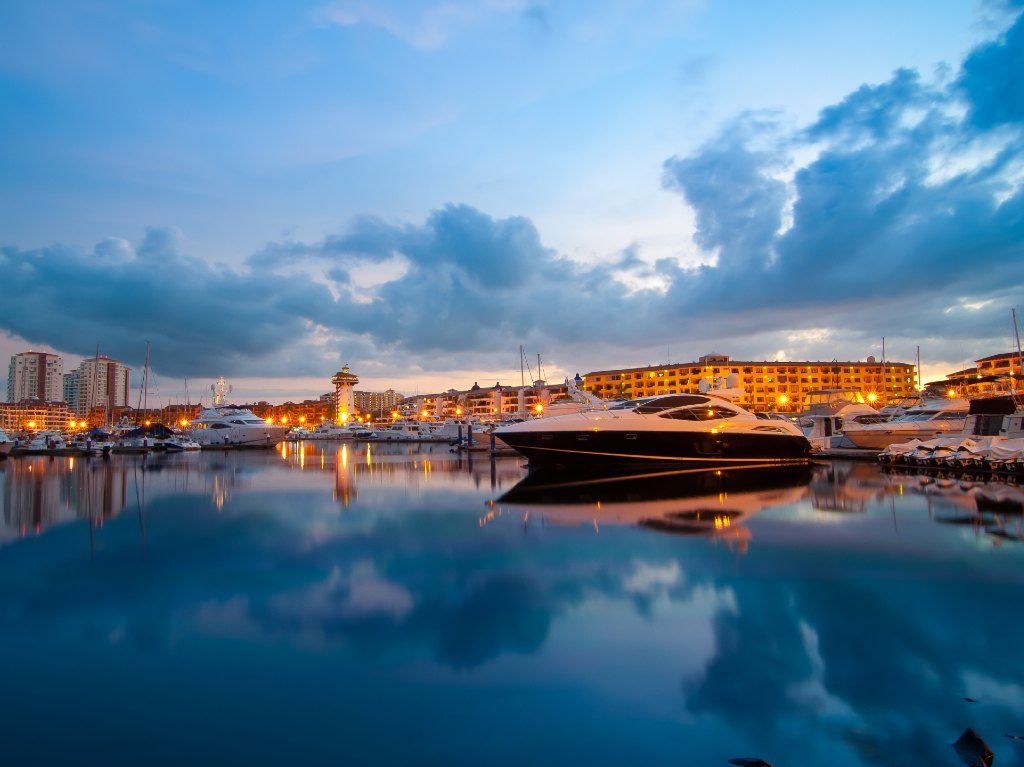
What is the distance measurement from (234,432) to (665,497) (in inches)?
1790

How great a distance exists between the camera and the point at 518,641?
5840 mm

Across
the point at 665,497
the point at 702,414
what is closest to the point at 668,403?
the point at 702,414

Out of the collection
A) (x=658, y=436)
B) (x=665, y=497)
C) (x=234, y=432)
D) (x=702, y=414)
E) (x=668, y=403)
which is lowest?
(x=665, y=497)

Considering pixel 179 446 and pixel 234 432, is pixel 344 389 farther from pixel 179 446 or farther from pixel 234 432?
pixel 179 446

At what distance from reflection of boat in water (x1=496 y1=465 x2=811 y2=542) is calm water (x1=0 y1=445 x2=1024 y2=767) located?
0.81 feet

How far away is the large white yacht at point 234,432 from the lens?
51.4 meters

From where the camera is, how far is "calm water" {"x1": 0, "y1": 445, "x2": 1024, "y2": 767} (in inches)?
162

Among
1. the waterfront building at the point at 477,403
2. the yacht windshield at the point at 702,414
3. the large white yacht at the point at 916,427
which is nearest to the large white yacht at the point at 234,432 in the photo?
the yacht windshield at the point at 702,414

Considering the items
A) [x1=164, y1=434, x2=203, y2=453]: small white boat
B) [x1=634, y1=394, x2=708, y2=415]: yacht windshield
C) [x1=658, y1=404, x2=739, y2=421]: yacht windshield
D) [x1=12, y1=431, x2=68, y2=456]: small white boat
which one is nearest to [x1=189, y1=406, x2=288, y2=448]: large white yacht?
[x1=164, y1=434, x2=203, y2=453]: small white boat

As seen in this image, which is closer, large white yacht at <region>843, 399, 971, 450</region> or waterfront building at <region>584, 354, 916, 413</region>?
large white yacht at <region>843, 399, 971, 450</region>

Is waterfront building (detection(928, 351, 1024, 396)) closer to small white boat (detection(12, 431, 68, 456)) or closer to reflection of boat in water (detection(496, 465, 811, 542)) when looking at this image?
reflection of boat in water (detection(496, 465, 811, 542))

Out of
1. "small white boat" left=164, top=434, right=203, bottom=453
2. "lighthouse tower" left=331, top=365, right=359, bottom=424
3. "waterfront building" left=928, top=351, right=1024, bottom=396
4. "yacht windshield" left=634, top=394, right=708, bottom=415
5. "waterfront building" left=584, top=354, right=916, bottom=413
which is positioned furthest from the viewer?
"lighthouse tower" left=331, top=365, right=359, bottom=424

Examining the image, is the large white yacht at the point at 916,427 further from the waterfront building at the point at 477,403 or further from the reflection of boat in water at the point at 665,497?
the waterfront building at the point at 477,403

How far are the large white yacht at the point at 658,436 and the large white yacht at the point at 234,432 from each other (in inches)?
1456
